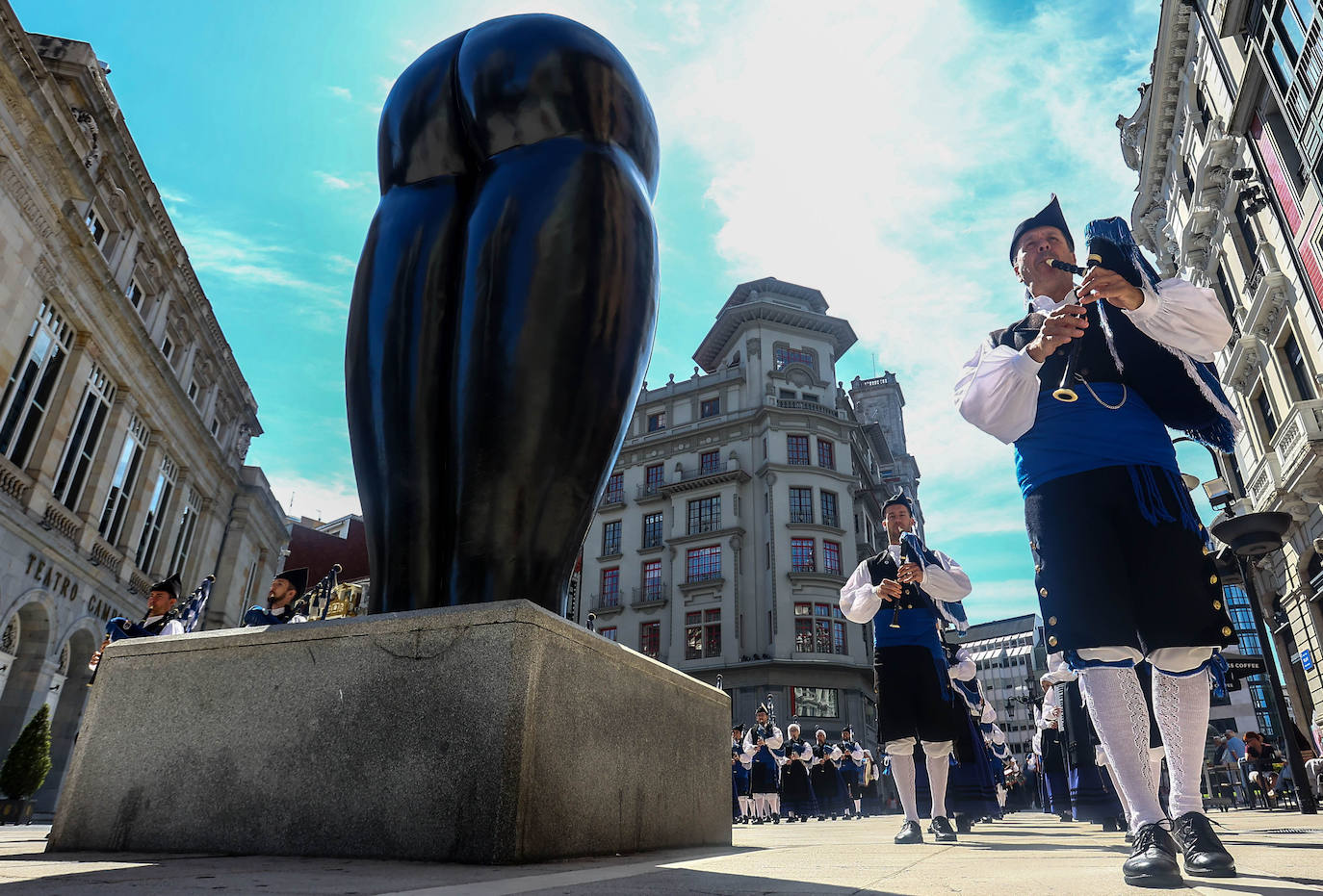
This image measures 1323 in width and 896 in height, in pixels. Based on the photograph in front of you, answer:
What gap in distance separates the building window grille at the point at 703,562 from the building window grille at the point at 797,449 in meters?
5.05

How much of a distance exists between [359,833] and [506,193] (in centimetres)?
141

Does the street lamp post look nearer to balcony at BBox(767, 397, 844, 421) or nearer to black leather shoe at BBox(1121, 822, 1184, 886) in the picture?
black leather shoe at BBox(1121, 822, 1184, 886)

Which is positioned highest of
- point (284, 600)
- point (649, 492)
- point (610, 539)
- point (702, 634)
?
point (649, 492)

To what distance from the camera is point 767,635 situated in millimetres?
30234

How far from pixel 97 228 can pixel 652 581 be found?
78.9ft

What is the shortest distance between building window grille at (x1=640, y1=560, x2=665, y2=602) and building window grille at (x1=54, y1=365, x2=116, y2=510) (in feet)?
72.2

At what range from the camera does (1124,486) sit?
7.53 feet

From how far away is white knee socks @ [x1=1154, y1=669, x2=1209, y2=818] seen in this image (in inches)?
85.7

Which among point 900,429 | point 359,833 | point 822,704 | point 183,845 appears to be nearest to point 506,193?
point 359,833

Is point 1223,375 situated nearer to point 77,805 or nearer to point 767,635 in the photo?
point 767,635

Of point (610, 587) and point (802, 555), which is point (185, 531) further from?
point (802, 555)

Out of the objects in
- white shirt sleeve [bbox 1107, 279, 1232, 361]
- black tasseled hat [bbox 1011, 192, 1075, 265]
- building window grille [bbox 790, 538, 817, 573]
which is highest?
building window grille [bbox 790, 538, 817, 573]

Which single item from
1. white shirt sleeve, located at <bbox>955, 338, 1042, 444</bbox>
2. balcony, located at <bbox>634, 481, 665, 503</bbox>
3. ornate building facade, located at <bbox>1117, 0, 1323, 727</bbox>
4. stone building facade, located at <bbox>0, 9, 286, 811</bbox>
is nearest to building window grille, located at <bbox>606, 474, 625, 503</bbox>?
balcony, located at <bbox>634, 481, 665, 503</bbox>

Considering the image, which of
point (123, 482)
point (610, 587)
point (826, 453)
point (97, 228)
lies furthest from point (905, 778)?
point (610, 587)
